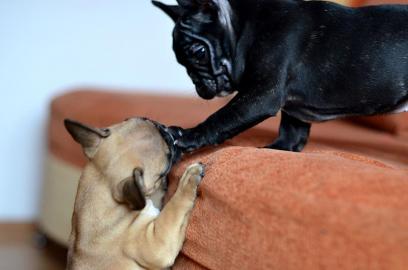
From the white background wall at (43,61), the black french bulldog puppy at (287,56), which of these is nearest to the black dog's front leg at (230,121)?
the black french bulldog puppy at (287,56)

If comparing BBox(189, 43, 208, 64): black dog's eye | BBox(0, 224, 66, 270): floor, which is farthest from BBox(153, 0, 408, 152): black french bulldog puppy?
BBox(0, 224, 66, 270): floor

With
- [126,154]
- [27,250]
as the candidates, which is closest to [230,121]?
[126,154]

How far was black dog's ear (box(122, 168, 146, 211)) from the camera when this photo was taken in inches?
42.4

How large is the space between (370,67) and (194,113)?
0.81 metres

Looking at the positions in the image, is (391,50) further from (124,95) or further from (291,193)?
(124,95)

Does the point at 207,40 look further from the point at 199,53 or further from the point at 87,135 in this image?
the point at 87,135

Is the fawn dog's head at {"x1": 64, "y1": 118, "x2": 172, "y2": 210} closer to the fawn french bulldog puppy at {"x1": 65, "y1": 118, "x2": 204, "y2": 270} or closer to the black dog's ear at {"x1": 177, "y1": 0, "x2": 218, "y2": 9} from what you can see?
the fawn french bulldog puppy at {"x1": 65, "y1": 118, "x2": 204, "y2": 270}

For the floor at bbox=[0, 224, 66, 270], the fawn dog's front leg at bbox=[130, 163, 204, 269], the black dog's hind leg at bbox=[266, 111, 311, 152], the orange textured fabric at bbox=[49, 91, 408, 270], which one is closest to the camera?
the orange textured fabric at bbox=[49, 91, 408, 270]

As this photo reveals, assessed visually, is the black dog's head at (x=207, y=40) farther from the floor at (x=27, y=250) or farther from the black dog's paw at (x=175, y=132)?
the floor at (x=27, y=250)

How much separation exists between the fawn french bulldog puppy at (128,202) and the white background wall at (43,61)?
137 cm

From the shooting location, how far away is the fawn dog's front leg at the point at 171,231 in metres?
1.07

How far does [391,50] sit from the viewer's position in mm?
1229

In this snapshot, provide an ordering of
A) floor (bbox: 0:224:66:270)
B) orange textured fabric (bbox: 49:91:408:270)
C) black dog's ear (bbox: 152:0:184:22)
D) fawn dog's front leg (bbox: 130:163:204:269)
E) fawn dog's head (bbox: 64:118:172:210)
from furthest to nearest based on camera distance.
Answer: floor (bbox: 0:224:66:270), black dog's ear (bbox: 152:0:184:22), fawn dog's head (bbox: 64:118:172:210), fawn dog's front leg (bbox: 130:163:204:269), orange textured fabric (bbox: 49:91:408:270)

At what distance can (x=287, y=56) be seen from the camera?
48.4 inches
